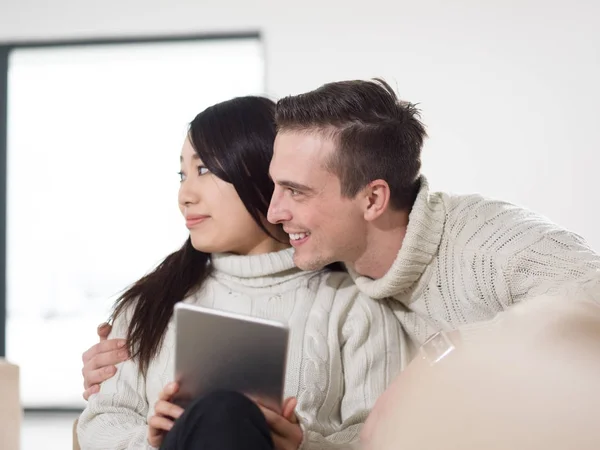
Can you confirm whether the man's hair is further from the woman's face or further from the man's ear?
the woman's face

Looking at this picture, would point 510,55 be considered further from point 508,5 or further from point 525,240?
point 525,240

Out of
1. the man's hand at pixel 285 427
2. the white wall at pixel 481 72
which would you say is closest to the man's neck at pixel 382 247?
the man's hand at pixel 285 427

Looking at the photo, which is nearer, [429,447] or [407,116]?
[429,447]

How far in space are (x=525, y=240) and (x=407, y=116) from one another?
366 millimetres

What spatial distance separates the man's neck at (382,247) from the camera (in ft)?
5.71

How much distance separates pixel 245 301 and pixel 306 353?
7.8 inches

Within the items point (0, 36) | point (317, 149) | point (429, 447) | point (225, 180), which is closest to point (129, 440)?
point (225, 180)

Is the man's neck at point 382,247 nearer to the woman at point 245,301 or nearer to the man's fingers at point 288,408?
the woman at point 245,301

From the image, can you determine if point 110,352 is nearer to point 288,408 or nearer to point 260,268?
point 260,268

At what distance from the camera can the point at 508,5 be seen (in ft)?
14.2

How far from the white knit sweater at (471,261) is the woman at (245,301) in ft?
0.34

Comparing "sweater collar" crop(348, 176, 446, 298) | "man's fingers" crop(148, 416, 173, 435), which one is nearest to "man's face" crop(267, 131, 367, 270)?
"sweater collar" crop(348, 176, 446, 298)

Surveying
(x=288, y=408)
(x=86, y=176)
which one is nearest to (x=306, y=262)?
(x=288, y=408)

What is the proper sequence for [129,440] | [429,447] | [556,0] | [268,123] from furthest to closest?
1. [556,0]
2. [268,123]
3. [129,440]
4. [429,447]
